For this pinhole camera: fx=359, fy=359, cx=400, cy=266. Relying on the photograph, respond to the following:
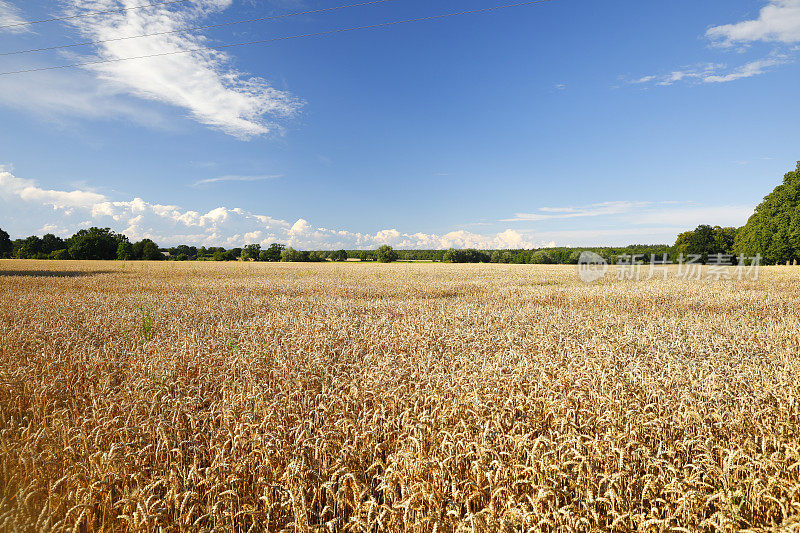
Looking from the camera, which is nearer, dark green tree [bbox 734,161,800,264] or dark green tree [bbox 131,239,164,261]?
dark green tree [bbox 734,161,800,264]

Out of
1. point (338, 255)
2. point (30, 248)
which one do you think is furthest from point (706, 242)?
point (30, 248)

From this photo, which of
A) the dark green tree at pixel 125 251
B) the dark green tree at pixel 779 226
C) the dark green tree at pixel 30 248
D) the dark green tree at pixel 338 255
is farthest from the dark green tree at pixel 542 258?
the dark green tree at pixel 30 248

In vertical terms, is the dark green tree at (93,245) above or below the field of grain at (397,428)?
above

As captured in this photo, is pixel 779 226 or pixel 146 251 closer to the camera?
pixel 779 226

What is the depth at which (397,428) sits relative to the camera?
3.95m

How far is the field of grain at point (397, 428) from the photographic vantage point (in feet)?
9.27

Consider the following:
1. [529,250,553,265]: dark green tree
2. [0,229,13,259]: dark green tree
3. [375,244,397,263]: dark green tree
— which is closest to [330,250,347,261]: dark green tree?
[375,244,397,263]: dark green tree

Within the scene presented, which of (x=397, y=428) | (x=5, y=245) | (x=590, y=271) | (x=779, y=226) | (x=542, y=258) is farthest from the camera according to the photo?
(x=5, y=245)

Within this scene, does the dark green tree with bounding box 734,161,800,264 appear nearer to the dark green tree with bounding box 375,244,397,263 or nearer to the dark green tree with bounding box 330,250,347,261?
the dark green tree with bounding box 375,244,397,263

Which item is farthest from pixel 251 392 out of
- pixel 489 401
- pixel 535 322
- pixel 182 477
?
pixel 535 322

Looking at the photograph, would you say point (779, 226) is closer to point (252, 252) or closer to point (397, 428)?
point (397, 428)

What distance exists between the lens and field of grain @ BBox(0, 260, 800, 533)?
9.27ft

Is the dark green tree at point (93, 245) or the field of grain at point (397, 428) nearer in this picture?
the field of grain at point (397, 428)

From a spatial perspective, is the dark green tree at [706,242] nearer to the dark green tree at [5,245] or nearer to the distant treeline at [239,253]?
the distant treeline at [239,253]
